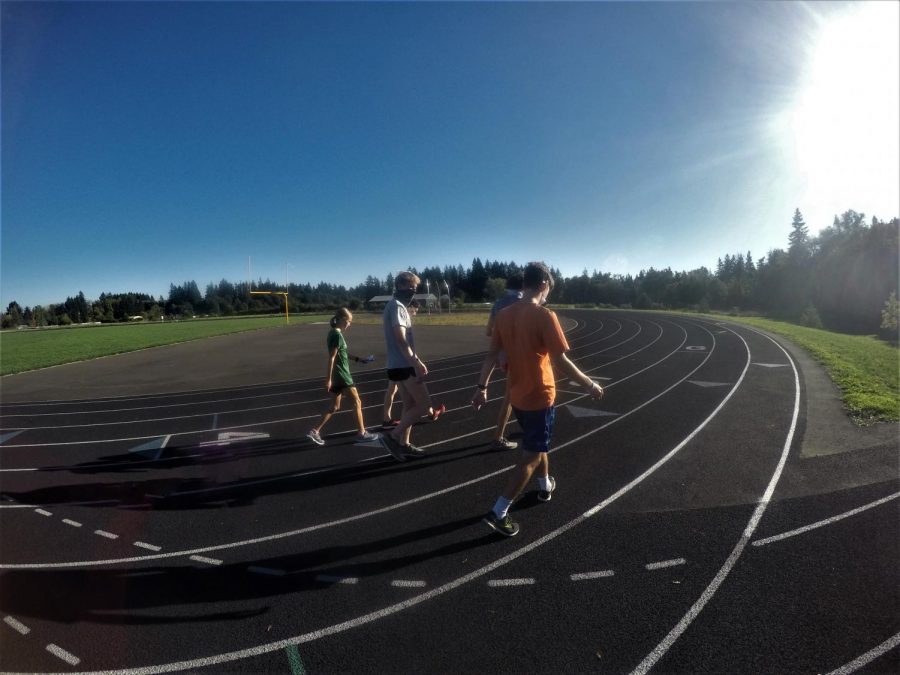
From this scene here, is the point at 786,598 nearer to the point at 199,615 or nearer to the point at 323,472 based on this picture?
the point at 199,615

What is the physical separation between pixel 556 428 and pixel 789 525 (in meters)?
3.41

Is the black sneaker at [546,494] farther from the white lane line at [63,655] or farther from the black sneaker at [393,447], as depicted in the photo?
the white lane line at [63,655]

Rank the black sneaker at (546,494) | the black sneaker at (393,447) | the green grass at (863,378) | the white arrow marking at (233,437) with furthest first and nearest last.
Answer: the green grass at (863,378)
the white arrow marking at (233,437)
the black sneaker at (393,447)
the black sneaker at (546,494)

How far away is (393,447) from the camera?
19.4 feet

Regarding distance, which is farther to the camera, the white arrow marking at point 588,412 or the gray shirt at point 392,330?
the white arrow marking at point 588,412

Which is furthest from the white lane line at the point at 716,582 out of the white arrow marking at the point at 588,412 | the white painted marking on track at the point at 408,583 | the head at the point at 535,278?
the white arrow marking at the point at 588,412

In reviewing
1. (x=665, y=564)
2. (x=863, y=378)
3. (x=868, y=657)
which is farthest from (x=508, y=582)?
(x=863, y=378)

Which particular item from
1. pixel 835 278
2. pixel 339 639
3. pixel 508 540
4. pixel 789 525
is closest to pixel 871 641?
pixel 789 525

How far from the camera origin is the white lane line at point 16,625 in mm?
2711

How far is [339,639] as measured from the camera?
258cm

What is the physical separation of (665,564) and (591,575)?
2.13 ft

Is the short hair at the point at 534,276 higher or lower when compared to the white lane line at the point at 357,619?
higher

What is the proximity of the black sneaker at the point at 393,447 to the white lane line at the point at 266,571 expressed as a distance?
95.4 inches

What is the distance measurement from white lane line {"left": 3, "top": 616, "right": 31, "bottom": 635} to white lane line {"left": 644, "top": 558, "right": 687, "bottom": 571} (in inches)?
176
